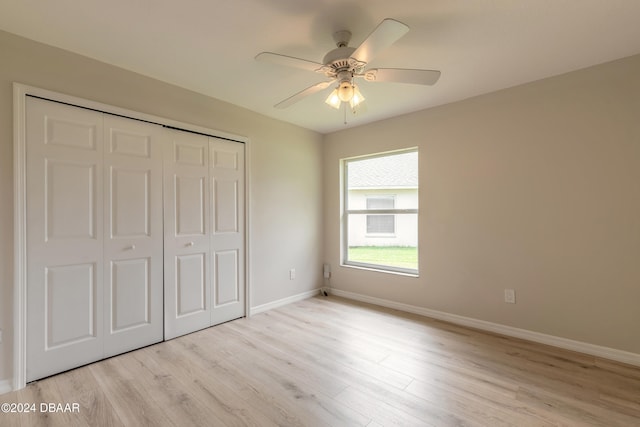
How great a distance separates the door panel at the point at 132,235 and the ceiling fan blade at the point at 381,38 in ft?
6.60

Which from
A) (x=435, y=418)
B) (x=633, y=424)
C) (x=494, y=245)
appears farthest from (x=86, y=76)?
(x=633, y=424)

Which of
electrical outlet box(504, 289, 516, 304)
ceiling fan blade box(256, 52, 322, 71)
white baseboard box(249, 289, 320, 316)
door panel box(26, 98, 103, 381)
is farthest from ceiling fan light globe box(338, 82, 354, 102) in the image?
white baseboard box(249, 289, 320, 316)

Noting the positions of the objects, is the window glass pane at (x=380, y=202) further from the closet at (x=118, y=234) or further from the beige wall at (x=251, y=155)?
the closet at (x=118, y=234)

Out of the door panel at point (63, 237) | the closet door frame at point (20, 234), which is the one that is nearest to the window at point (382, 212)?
the door panel at point (63, 237)

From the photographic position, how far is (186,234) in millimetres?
2852

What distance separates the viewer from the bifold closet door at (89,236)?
2037mm

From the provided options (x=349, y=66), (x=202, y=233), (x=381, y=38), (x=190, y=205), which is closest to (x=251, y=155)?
(x=190, y=205)

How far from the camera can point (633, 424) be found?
63.1 inches

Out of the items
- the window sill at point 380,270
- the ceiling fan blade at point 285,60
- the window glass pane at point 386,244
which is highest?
the ceiling fan blade at point 285,60

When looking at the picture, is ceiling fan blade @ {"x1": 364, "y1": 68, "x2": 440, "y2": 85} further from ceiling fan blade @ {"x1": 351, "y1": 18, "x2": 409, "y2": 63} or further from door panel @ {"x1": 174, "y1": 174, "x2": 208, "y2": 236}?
door panel @ {"x1": 174, "y1": 174, "x2": 208, "y2": 236}

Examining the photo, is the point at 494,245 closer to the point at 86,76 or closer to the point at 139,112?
the point at 139,112

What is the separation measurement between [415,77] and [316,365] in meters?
2.25

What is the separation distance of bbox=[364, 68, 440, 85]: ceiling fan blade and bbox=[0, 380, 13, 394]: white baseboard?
3.21 metres

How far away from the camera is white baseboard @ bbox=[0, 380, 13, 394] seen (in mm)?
1881
